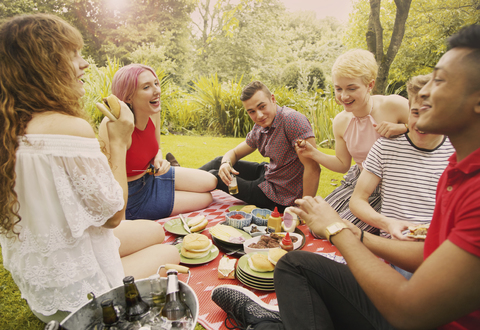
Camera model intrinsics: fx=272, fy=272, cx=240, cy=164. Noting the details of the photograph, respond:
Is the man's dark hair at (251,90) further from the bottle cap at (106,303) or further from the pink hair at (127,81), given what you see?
the bottle cap at (106,303)

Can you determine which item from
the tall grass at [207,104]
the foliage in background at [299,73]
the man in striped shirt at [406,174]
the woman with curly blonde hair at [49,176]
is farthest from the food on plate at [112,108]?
the foliage in background at [299,73]

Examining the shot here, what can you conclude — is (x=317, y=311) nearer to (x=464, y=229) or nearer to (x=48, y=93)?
(x=464, y=229)

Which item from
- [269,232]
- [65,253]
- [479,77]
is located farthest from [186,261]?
[479,77]

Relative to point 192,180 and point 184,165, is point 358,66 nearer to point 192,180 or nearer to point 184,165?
point 192,180

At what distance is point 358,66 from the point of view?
2318 millimetres

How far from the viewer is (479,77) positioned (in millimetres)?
769

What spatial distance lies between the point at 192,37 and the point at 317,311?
20129 millimetres

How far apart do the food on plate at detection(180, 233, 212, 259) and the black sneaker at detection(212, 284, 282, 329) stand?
551 millimetres

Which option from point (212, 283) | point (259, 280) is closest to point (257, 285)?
point (259, 280)

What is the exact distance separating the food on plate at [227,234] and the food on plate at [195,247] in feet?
0.52

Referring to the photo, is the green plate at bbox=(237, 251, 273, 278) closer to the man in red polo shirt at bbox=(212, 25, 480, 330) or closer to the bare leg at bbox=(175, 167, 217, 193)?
the man in red polo shirt at bbox=(212, 25, 480, 330)

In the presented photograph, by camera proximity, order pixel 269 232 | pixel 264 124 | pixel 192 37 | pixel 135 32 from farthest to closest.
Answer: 1. pixel 192 37
2. pixel 135 32
3. pixel 264 124
4. pixel 269 232

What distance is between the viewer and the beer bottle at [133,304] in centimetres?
99

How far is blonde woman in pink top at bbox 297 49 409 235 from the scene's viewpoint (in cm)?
234
